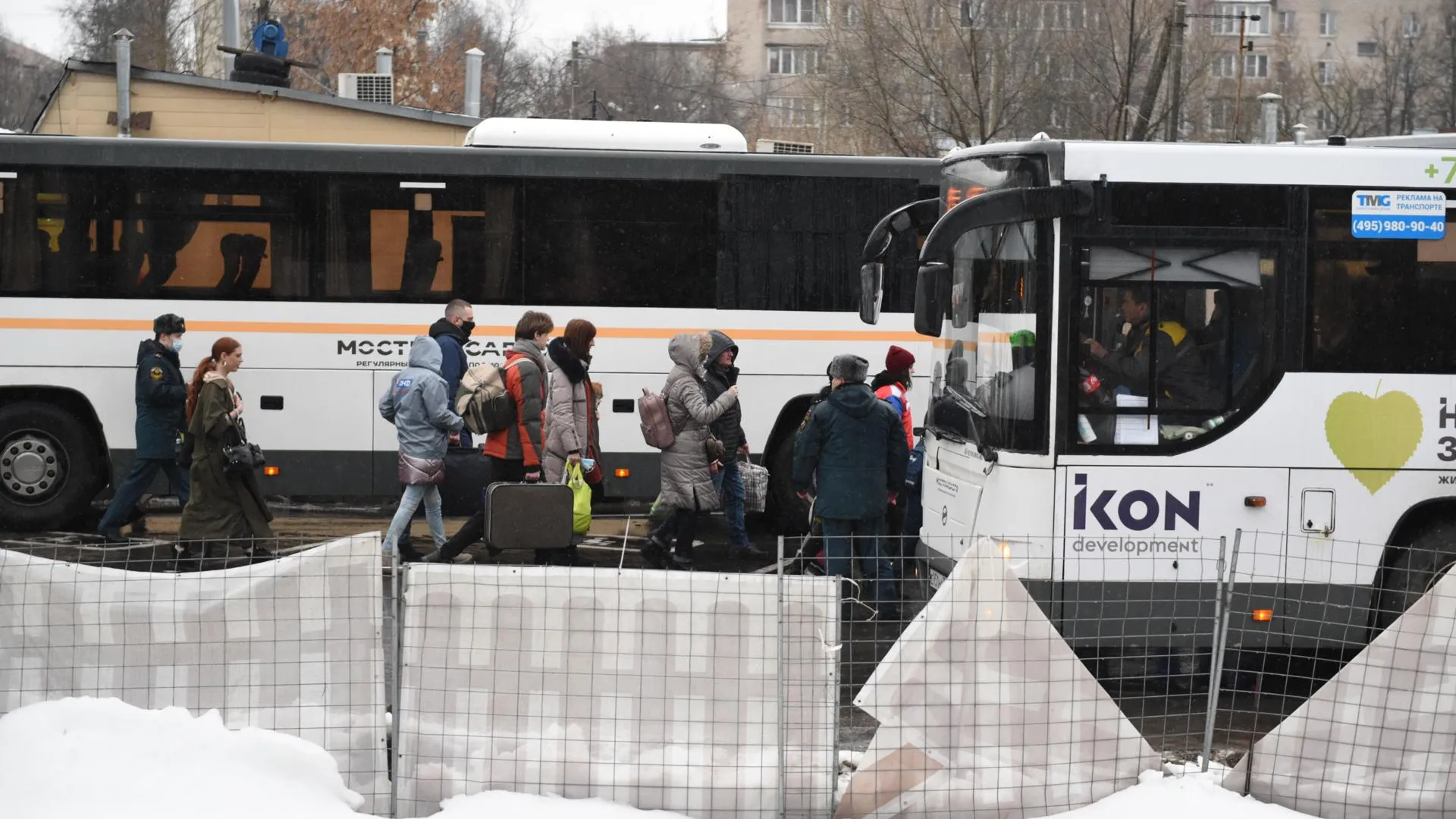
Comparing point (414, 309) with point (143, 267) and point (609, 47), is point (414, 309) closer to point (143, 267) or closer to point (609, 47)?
point (143, 267)

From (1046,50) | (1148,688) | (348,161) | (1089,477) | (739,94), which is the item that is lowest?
(1148,688)

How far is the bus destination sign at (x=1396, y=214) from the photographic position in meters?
8.29

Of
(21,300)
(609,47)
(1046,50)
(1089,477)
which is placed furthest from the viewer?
(609,47)

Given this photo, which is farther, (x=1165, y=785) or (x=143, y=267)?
(x=143, y=267)

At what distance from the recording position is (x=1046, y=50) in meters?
30.5

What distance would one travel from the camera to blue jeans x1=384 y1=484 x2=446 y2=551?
1067 cm

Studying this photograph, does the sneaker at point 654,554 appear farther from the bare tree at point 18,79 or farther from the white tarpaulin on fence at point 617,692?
the bare tree at point 18,79

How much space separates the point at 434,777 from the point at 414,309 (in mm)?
7516

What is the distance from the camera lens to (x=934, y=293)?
8734 millimetres

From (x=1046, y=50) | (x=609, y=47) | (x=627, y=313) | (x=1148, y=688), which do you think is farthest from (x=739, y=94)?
(x=1148, y=688)

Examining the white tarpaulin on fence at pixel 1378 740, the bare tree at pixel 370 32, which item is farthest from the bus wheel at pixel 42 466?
the bare tree at pixel 370 32

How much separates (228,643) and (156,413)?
6213 mm

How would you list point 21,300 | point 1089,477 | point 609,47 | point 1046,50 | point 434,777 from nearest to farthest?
point 434,777, point 1089,477, point 21,300, point 1046,50, point 609,47

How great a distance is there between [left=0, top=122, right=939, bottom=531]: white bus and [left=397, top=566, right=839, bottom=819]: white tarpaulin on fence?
23.3ft
